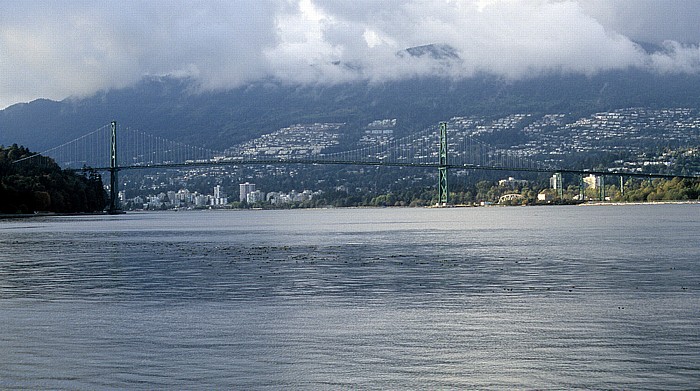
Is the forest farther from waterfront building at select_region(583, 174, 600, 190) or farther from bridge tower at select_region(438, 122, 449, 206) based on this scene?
waterfront building at select_region(583, 174, 600, 190)

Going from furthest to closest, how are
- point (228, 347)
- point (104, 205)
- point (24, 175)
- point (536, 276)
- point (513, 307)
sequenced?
point (104, 205) → point (24, 175) → point (536, 276) → point (513, 307) → point (228, 347)

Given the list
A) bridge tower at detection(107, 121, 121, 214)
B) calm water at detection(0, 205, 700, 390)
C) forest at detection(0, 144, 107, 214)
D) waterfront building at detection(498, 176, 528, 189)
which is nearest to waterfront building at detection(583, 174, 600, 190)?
waterfront building at detection(498, 176, 528, 189)

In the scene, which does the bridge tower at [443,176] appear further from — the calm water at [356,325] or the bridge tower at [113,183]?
the calm water at [356,325]

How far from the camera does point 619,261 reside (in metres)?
27.0

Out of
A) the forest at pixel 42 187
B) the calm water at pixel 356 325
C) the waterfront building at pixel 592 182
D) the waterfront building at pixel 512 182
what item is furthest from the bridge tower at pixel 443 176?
the calm water at pixel 356 325

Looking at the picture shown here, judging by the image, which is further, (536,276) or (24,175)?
(24,175)

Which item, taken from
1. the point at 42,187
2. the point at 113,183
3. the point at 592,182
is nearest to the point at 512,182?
the point at 592,182

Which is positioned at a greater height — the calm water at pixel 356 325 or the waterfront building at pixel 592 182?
the waterfront building at pixel 592 182

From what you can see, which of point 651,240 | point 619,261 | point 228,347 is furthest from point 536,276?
point 651,240

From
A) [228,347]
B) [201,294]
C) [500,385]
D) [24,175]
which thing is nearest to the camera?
[500,385]

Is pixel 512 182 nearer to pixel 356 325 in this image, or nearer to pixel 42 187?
pixel 42 187

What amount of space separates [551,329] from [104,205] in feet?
418

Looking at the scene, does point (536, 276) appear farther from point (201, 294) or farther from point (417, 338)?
point (417, 338)

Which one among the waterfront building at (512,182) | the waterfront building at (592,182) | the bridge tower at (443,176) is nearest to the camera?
the bridge tower at (443,176)
